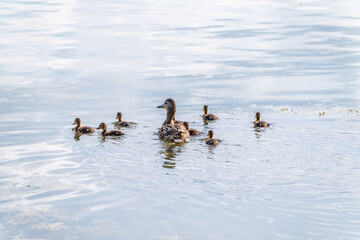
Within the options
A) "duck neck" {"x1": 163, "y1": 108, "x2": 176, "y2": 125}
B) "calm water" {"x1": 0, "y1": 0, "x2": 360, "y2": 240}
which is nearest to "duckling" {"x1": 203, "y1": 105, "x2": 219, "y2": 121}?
"calm water" {"x1": 0, "y1": 0, "x2": 360, "y2": 240}

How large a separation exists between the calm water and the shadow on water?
6 cm

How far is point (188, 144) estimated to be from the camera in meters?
12.9

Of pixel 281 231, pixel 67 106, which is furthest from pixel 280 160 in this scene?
pixel 67 106

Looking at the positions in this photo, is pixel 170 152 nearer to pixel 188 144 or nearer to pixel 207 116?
pixel 188 144

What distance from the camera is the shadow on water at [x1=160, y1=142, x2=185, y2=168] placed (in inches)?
440

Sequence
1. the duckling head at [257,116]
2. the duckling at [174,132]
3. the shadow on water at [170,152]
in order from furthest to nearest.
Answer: the duckling head at [257,116]
the duckling at [174,132]
the shadow on water at [170,152]

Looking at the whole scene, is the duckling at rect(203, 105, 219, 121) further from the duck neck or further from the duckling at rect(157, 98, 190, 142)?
the duckling at rect(157, 98, 190, 142)

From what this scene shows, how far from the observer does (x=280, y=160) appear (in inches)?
440

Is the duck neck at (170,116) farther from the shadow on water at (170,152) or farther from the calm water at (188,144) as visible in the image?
the shadow on water at (170,152)

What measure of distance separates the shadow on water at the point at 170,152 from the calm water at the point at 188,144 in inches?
2.2

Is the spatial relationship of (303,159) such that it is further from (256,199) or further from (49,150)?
(49,150)

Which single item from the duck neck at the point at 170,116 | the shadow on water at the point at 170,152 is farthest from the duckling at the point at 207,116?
the shadow on water at the point at 170,152

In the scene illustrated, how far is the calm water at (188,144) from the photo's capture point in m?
8.58

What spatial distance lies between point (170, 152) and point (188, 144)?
0.86 meters
